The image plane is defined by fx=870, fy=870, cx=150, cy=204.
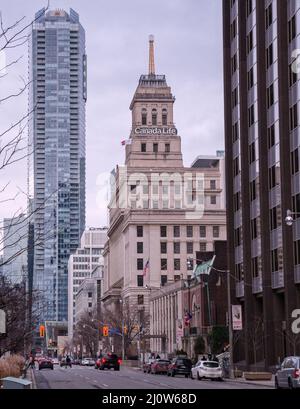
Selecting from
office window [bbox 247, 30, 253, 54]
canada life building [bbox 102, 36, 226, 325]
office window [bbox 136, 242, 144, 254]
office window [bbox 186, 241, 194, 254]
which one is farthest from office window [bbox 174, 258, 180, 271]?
office window [bbox 247, 30, 253, 54]

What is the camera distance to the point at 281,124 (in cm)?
6850

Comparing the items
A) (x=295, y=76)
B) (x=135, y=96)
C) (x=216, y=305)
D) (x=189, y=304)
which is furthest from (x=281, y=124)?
(x=135, y=96)

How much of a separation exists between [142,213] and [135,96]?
95.6 ft

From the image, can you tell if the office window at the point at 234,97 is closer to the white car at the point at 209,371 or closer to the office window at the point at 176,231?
the white car at the point at 209,371

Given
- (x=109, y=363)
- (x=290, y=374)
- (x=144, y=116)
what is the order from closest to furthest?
1. (x=290, y=374)
2. (x=109, y=363)
3. (x=144, y=116)

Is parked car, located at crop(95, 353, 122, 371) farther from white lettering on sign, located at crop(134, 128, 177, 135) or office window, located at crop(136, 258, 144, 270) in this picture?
white lettering on sign, located at crop(134, 128, 177, 135)

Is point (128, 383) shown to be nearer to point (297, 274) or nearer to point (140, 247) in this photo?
point (297, 274)

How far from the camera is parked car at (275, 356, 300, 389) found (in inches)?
1410

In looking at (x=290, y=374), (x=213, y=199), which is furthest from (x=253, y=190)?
(x=213, y=199)

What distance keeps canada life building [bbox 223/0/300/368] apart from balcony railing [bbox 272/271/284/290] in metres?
0.08

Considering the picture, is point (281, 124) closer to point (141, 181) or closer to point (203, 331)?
point (203, 331)
